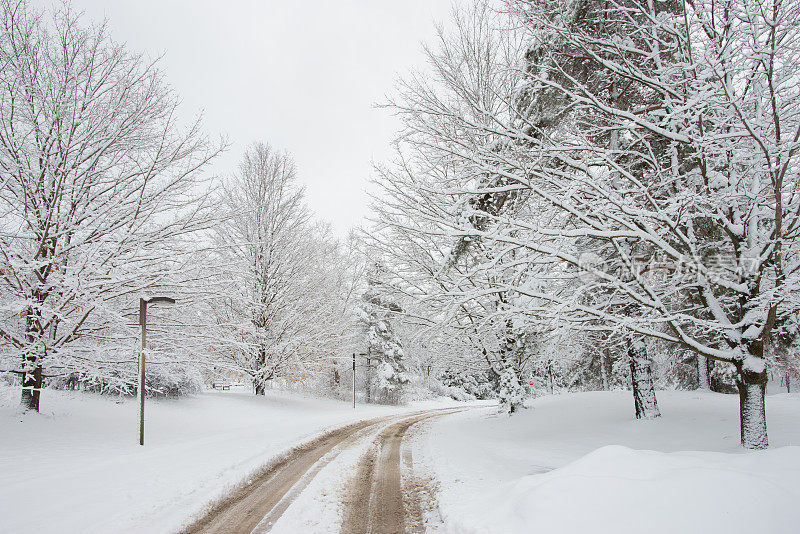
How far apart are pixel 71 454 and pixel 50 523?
3.71 meters

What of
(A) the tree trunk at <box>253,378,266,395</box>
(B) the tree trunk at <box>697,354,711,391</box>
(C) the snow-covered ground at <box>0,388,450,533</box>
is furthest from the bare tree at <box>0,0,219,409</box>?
(B) the tree trunk at <box>697,354,711,391</box>

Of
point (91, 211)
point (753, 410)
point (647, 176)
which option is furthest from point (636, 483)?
point (91, 211)

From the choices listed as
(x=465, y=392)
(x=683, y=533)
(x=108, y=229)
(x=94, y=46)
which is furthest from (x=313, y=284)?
(x=465, y=392)

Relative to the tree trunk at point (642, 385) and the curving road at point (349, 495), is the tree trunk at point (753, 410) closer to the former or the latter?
the tree trunk at point (642, 385)

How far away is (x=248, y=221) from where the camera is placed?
1812 centimetres

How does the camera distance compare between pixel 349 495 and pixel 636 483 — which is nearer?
pixel 636 483

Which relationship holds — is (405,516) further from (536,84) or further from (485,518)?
(536,84)

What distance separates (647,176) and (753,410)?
4403 mm

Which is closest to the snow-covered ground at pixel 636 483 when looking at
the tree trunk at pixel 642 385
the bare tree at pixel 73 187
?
the tree trunk at pixel 642 385

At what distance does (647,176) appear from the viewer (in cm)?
777

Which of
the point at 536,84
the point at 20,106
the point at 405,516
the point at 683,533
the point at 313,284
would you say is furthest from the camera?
the point at 313,284

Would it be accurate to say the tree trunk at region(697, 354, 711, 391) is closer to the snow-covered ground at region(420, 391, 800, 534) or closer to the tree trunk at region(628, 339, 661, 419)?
the snow-covered ground at region(420, 391, 800, 534)

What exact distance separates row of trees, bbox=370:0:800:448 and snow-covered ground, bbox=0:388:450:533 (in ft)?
15.2

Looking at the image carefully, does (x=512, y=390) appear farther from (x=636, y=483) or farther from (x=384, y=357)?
(x=384, y=357)
